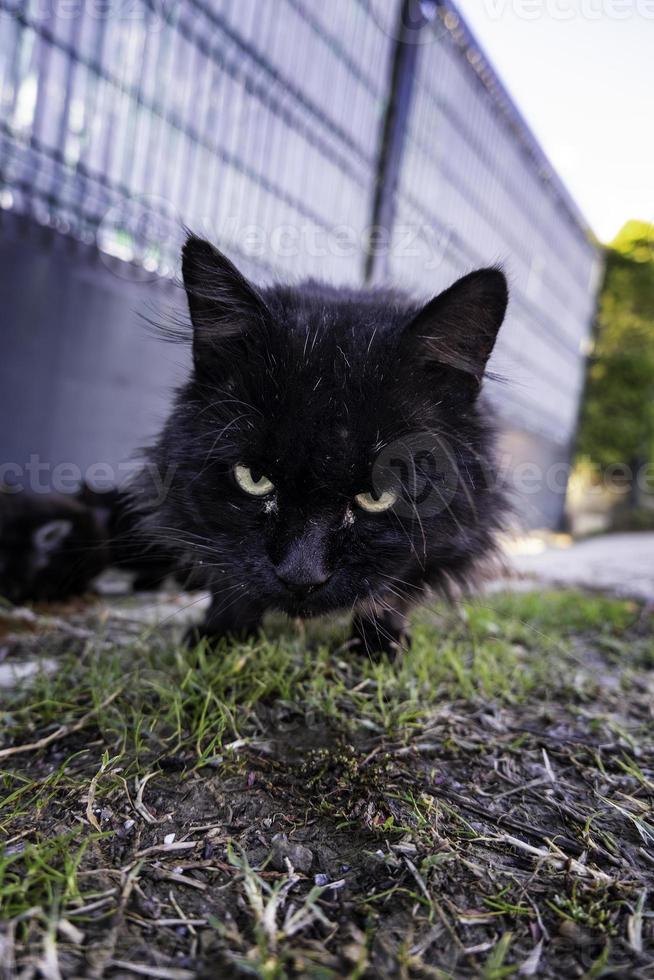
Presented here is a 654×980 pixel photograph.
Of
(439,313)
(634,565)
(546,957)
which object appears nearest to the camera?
(546,957)

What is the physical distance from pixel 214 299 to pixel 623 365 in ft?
35.9

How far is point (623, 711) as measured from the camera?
1876 millimetres

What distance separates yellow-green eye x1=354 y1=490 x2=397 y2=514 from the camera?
5.24 ft

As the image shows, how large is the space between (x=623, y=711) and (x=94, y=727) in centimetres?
147

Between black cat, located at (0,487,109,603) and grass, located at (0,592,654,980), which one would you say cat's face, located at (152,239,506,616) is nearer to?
grass, located at (0,592,654,980)

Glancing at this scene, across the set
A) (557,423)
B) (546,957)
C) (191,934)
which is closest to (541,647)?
(546,957)

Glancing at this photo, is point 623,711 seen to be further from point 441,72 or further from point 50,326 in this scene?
point 441,72

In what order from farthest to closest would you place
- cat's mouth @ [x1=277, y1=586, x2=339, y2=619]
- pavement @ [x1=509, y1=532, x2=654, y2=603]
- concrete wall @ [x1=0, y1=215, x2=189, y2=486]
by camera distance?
pavement @ [x1=509, y1=532, x2=654, y2=603] → concrete wall @ [x1=0, y1=215, x2=189, y2=486] → cat's mouth @ [x1=277, y1=586, x2=339, y2=619]

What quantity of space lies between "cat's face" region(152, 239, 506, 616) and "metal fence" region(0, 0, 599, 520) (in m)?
0.35
